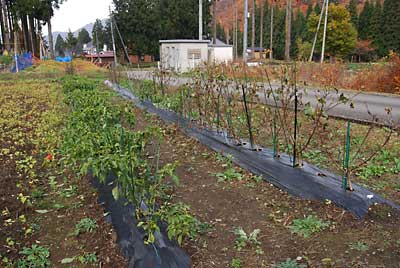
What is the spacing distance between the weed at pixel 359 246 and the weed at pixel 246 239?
65cm

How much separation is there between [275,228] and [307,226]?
25 cm

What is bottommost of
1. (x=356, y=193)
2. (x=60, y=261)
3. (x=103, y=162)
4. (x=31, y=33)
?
(x=60, y=261)

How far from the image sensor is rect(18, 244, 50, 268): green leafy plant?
2633mm

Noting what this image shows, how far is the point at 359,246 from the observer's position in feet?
8.68

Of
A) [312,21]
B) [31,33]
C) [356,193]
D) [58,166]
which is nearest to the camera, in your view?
[356,193]

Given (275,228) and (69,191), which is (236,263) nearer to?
(275,228)

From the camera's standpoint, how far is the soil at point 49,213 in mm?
2771

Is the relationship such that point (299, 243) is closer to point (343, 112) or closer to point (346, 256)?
point (346, 256)

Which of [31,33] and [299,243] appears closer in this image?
[299,243]

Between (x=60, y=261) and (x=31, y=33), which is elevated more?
(x=31, y=33)

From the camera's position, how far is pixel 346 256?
2.54 m

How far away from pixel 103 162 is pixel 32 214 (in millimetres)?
1333

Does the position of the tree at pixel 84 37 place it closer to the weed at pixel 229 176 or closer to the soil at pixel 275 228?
the weed at pixel 229 176

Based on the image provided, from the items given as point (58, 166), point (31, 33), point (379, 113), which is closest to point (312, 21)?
point (31, 33)
